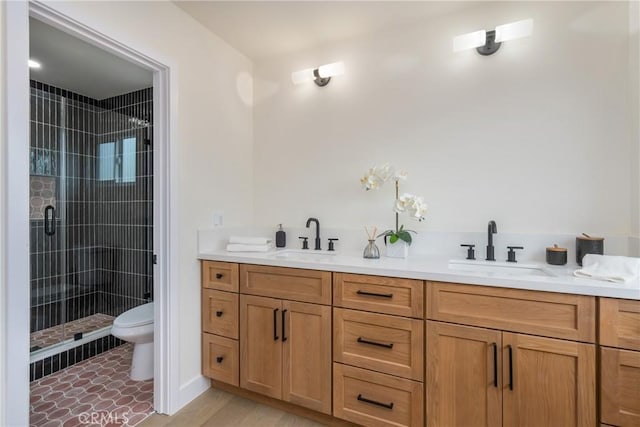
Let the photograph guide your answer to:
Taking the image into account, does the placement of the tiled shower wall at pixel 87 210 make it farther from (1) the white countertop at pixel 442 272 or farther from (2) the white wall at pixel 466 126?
(1) the white countertop at pixel 442 272

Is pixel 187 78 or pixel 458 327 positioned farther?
pixel 187 78

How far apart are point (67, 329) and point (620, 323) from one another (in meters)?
3.87

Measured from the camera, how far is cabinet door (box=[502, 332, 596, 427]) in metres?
1.20

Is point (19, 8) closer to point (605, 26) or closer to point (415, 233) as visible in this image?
point (415, 233)

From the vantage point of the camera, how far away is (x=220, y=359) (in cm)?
197

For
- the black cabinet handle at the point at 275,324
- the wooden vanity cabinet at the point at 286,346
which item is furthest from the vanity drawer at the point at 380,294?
the black cabinet handle at the point at 275,324

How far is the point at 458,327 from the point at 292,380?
96cm

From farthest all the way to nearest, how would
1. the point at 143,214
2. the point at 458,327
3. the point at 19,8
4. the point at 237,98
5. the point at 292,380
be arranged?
1. the point at 143,214
2. the point at 237,98
3. the point at 292,380
4. the point at 458,327
5. the point at 19,8

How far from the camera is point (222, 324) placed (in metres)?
1.96

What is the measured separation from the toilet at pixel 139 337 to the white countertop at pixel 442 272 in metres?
0.67

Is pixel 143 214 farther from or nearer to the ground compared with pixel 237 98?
nearer to the ground

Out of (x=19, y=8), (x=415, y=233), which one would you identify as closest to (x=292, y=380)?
(x=415, y=233)

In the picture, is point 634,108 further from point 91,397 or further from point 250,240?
point 91,397

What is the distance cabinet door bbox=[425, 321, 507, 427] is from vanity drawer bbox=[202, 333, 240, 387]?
1142 millimetres
